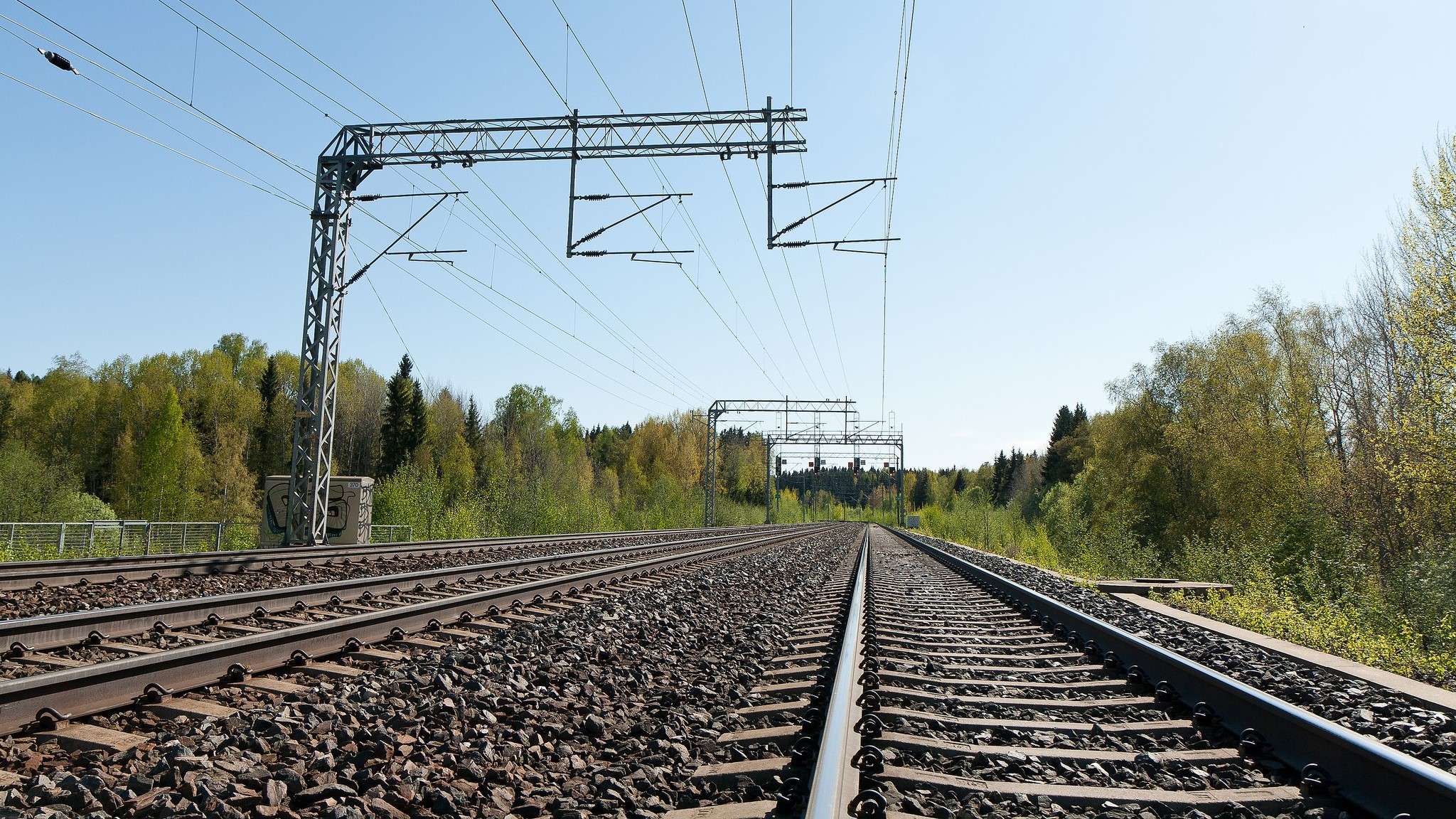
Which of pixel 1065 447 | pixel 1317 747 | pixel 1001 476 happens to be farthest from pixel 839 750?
pixel 1001 476

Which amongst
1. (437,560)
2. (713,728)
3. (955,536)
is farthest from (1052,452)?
(713,728)

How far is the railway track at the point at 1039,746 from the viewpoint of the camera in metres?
2.93

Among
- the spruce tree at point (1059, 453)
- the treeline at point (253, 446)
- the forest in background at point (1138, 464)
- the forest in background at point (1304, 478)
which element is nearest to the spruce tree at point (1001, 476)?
the spruce tree at point (1059, 453)

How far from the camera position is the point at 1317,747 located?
→ 341cm

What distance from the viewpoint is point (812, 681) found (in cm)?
508

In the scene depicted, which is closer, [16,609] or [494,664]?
[494,664]

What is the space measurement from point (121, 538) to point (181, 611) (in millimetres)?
16550

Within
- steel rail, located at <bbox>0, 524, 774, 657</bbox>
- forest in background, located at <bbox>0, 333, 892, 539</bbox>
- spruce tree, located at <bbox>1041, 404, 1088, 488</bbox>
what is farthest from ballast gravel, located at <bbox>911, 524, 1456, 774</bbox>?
spruce tree, located at <bbox>1041, 404, 1088, 488</bbox>

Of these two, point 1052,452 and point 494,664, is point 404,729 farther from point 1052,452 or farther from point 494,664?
point 1052,452

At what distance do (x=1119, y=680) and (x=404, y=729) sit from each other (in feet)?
14.2

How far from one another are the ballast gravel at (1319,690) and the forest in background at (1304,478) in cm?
128

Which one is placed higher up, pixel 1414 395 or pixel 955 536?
pixel 1414 395

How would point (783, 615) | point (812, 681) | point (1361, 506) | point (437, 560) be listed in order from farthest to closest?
point (1361, 506) → point (437, 560) → point (783, 615) → point (812, 681)

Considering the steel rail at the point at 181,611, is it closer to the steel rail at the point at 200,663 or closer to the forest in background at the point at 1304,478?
the steel rail at the point at 200,663
